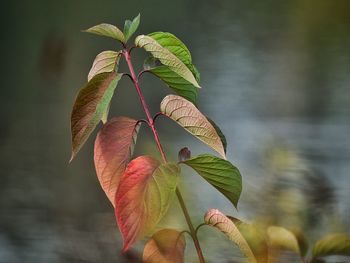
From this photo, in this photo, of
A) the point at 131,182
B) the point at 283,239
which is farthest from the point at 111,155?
the point at 283,239

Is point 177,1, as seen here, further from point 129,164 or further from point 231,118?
point 129,164

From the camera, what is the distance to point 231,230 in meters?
0.48

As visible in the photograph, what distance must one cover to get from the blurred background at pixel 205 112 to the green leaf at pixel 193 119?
0.38 m

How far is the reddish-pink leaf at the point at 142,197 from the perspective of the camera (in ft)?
1.39

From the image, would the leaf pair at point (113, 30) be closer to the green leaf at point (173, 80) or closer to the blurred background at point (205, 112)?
the green leaf at point (173, 80)

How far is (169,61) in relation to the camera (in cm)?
46

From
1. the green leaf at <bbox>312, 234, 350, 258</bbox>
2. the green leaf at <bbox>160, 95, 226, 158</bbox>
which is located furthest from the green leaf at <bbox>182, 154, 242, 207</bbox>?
the green leaf at <bbox>312, 234, 350, 258</bbox>

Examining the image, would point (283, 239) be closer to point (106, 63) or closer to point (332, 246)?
point (332, 246)

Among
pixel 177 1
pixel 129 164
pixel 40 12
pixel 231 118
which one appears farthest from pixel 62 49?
pixel 129 164

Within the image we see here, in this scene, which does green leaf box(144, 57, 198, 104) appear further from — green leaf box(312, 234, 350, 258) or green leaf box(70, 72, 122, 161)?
green leaf box(312, 234, 350, 258)

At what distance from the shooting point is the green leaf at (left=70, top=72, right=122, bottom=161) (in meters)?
0.44

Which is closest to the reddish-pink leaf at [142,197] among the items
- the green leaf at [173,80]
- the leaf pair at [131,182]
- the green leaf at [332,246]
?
the leaf pair at [131,182]

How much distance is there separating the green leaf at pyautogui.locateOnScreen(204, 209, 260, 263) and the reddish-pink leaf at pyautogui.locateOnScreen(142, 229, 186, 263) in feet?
0.13

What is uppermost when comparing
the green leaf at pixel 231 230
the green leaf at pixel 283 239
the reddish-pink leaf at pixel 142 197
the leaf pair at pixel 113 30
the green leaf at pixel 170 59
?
the leaf pair at pixel 113 30
